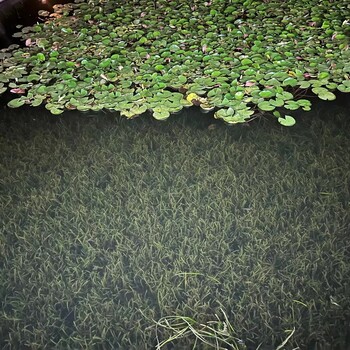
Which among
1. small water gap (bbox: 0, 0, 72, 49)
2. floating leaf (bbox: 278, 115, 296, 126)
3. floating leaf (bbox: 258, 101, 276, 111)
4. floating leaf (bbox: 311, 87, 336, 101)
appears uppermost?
small water gap (bbox: 0, 0, 72, 49)

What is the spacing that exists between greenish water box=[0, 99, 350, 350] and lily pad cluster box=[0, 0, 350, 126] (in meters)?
0.08

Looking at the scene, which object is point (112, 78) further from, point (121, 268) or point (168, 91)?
point (121, 268)

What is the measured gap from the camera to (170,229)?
73.4 inches

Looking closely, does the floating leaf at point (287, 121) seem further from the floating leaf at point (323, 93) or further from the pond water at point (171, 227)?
the floating leaf at point (323, 93)

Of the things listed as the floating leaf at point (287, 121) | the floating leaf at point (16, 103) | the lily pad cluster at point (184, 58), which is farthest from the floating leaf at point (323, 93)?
the floating leaf at point (16, 103)

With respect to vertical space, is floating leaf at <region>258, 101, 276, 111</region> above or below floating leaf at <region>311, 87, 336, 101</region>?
above

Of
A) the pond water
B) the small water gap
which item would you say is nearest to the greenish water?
the pond water

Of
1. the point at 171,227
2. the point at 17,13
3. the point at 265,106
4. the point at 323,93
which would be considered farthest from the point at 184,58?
the point at 17,13

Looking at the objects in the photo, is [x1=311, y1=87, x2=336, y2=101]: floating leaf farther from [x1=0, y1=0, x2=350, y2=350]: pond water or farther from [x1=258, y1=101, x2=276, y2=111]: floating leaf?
[x1=258, y1=101, x2=276, y2=111]: floating leaf

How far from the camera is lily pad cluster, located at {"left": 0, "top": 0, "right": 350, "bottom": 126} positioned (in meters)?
2.32

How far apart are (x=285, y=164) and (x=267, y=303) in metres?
0.66

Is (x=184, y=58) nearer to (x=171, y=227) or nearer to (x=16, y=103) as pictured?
(x=16, y=103)

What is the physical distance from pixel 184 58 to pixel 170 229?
100 centimetres

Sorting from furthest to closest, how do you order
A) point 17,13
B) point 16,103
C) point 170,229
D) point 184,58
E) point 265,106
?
point 17,13, point 184,58, point 16,103, point 265,106, point 170,229
